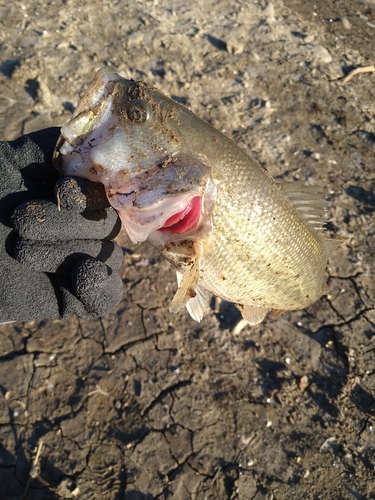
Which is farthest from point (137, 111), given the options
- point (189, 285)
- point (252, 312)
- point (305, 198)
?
point (252, 312)

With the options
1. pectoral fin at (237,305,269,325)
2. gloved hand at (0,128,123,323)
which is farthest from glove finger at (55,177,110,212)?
pectoral fin at (237,305,269,325)

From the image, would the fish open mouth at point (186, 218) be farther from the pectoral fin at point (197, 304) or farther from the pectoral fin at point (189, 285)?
the pectoral fin at point (197, 304)

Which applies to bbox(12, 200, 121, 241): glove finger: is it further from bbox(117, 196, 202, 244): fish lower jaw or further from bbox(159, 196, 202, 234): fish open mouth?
bbox(159, 196, 202, 234): fish open mouth

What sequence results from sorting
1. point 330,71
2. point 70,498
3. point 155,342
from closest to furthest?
1. point 70,498
2. point 155,342
3. point 330,71

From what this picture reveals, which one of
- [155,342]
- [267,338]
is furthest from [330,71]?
[155,342]

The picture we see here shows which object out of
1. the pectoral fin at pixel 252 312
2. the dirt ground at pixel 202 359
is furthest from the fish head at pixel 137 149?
the dirt ground at pixel 202 359

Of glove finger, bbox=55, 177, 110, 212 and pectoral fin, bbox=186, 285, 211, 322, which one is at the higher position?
glove finger, bbox=55, 177, 110, 212

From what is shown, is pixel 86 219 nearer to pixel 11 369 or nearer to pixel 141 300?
pixel 141 300

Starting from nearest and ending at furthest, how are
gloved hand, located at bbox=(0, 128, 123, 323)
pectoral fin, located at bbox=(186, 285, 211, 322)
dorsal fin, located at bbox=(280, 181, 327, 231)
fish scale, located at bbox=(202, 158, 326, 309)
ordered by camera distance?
gloved hand, located at bbox=(0, 128, 123, 323), fish scale, located at bbox=(202, 158, 326, 309), dorsal fin, located at bbox=(280, 181, 327, 231), pectoral fin, located at bbox=(186, 285, 211, 322)
